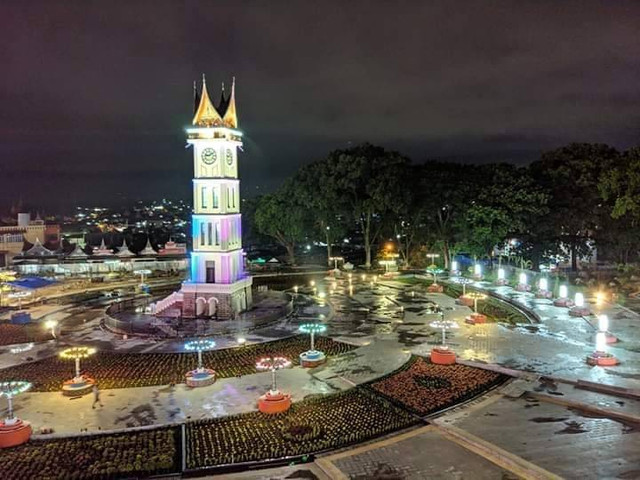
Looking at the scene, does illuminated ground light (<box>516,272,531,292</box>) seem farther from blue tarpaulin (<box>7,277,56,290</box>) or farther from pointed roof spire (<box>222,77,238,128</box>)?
blue tarpaulin (<box>7,277,56,290</box>)

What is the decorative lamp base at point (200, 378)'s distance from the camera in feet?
64.4

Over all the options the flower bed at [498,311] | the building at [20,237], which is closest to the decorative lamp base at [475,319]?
the flower bed at [498,311]

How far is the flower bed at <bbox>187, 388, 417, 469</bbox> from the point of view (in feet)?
46.8

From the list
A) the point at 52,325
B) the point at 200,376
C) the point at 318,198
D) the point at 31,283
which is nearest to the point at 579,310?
the point at 200,376

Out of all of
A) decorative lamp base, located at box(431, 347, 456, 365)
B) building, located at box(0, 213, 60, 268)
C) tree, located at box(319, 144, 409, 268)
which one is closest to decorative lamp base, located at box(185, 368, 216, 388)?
decorative lamp base, located at box(431, 347, 456, 365)

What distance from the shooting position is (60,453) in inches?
570

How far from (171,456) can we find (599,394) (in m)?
13.3

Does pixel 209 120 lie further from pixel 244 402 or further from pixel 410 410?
pixel 410 410

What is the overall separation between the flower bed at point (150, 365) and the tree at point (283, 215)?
1077 inches

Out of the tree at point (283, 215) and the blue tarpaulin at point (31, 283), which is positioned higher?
the tree at point (283, 215)

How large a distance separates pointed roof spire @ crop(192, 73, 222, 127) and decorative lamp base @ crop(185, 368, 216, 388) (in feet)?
48.2

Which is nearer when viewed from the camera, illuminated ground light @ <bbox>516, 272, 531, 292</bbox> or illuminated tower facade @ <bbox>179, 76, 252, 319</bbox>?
illuminated tower facade @ <bbox>179, 76, 252, 319</bbox>

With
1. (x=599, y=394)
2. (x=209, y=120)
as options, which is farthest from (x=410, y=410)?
(x=209, y=120)

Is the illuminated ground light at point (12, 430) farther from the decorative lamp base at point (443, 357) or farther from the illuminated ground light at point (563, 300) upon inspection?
the illuminated ground light at point (563, 300)
